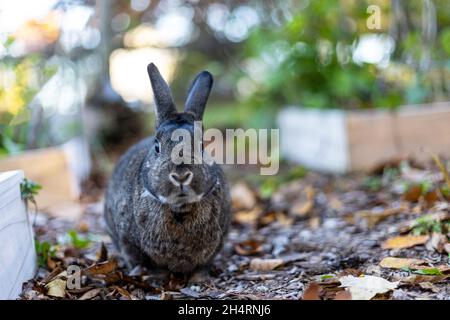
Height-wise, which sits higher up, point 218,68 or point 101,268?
point 218,68

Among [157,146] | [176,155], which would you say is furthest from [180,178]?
[157,146]

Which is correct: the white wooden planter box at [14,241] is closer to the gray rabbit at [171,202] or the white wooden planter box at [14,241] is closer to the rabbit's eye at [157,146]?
the gray rabbit at [171,202]

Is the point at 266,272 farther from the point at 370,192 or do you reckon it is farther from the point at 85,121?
the point at 85,121

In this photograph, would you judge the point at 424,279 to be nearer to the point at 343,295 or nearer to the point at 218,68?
the point at 343,295

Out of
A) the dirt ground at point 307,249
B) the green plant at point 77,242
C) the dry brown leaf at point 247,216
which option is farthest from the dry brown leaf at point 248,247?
the green plant at point 77,242

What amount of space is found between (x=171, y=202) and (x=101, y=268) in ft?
1.96

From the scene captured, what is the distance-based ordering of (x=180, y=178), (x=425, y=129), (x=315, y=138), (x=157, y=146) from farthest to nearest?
(x=315, y=138), (x=425, y=129), (x=157, y=146), (x=180, y=178)

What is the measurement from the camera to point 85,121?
7.05m

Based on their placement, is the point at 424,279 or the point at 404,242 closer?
the point at 424,279

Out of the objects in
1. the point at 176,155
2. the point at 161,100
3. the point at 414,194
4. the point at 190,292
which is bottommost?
the point at 190,292

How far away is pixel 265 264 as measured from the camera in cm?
330

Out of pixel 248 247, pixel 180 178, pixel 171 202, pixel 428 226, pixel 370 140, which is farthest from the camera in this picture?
pixel 370 140

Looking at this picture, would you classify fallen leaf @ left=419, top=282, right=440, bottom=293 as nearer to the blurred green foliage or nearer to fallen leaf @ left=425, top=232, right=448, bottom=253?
fallen leaf @ left=425, top=232, right=448, bottom=253

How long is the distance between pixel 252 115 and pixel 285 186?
189 centimetres
